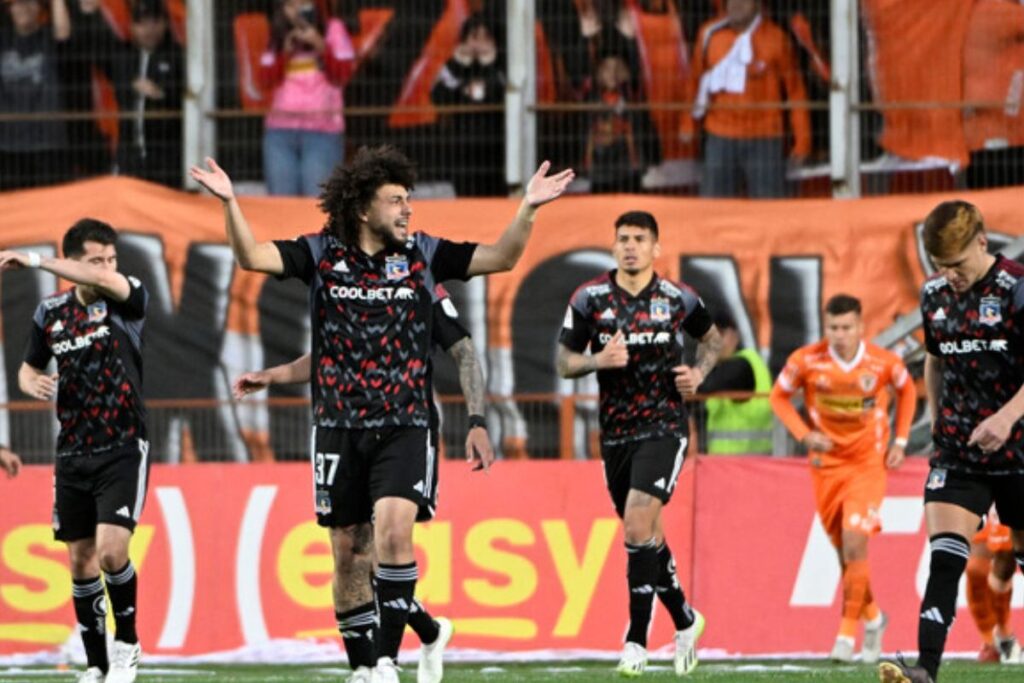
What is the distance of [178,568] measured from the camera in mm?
16234

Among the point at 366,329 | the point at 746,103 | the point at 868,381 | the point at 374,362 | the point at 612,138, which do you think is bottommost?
the point at 868,381

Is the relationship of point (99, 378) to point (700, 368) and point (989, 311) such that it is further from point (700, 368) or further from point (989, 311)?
point (989, 311)

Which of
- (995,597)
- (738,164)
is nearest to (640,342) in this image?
(995,597)

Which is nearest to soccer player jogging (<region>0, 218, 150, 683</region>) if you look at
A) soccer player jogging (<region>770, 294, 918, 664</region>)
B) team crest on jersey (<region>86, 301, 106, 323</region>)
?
team crest on jersey (<region>86, 301, 106, 323</region>)

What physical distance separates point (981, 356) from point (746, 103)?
27.1ft

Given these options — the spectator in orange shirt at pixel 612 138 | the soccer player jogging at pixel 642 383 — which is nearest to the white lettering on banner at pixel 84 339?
the soccer player jogging at pixel 642 383

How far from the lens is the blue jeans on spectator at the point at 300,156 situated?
1895cm

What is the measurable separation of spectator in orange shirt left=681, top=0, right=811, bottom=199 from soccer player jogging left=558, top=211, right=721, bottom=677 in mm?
4820

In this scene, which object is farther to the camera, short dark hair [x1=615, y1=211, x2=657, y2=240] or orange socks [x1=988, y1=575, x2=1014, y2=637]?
orange socks [x1=988, y1=575, x2=1014, y2=637]

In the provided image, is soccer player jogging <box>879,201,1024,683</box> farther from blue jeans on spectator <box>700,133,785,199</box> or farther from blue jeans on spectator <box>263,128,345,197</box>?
blue jeans on spectator <box>263,128,345,197</box>

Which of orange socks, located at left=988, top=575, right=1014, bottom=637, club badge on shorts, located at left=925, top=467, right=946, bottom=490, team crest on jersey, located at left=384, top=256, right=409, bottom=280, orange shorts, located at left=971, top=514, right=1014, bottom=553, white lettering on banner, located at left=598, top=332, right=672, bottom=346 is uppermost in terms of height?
team crest on jersey, located at left=384, top=256, right=409, bottom=280

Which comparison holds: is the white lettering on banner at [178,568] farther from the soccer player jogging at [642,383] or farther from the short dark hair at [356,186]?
the short dark hair at [356,186]

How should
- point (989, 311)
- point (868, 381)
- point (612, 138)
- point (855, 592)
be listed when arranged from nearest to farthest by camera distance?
point (989, 311) < point (855, 592) < point (868, 381) < point (612, 138)

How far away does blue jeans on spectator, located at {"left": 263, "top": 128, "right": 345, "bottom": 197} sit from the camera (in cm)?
1895
